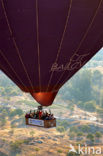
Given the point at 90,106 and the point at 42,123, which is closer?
the point at 42,123

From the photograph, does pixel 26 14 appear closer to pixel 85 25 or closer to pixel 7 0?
pixel 7 0

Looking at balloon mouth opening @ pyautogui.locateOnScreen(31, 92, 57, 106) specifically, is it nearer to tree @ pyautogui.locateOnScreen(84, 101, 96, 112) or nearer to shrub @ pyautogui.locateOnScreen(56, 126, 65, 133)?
shrub @ pyautogui.locateOnScreen(56, 126, 65, 133)

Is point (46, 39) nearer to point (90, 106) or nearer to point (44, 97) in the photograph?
point (44, 97)

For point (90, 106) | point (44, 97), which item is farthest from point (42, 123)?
point (90, 106)

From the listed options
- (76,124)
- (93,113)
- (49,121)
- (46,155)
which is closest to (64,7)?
(49,121)

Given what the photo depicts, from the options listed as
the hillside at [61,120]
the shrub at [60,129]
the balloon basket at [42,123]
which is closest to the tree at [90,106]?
the hillside at [61,120]

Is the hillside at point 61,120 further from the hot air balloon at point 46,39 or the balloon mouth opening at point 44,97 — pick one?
the hot air balloon at point 46,39

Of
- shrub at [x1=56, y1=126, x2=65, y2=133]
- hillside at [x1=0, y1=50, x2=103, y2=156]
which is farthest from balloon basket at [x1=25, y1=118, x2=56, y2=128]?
shrub at [x1=56, y1=126, x2=65, y2=133]

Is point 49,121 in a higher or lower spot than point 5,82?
higher
